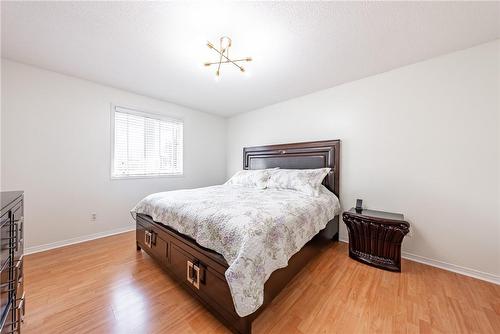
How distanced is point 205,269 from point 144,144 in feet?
9.18

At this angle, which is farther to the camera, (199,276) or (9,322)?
(199,276)

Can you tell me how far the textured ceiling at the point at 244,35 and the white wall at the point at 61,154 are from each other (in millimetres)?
310

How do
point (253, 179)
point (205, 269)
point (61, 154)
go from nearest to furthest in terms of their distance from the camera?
point (205, 269), point (61, 154), point (253, 179)

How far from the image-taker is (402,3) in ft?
4.67

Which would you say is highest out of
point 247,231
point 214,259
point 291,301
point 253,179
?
point 253,179

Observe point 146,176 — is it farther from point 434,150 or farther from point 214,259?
point 434,150

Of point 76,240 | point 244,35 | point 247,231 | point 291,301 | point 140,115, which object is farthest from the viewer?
point 140,115

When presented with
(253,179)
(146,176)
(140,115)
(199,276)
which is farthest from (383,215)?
(140,115)

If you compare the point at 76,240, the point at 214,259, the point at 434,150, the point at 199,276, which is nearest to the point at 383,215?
the point at 434,150

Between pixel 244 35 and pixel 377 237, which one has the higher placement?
pixel 244 35

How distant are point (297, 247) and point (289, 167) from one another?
1.89m

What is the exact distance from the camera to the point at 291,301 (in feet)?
5.00

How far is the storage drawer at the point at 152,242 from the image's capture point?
1.87 metres

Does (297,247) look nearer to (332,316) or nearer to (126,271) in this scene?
(332,316)
